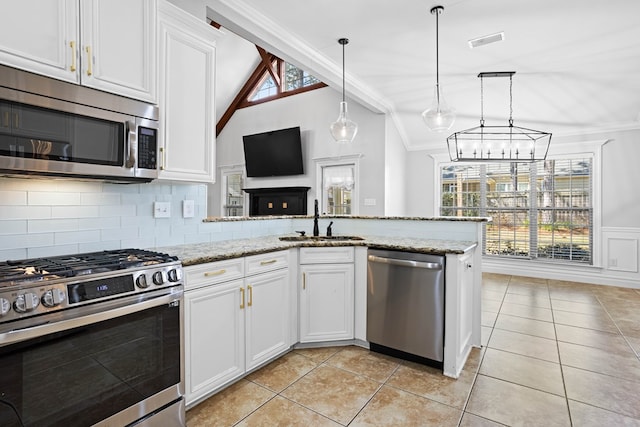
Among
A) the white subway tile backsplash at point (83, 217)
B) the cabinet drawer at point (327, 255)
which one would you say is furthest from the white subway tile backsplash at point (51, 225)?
the cabinet drawer at point (327, 255)

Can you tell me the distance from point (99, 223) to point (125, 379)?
37.6 inches

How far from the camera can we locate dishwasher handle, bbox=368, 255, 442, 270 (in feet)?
7.94

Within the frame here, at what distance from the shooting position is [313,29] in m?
3.36

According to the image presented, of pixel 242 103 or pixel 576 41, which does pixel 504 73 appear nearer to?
pixel 576 41

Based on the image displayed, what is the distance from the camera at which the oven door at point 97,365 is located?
1243 mm

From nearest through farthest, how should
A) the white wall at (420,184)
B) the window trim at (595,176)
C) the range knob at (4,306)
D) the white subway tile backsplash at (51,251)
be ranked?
the range knob at (4,306) < the white subway tile backsplash at (51,251) < the window trim at (595,176) < the white wall at (420,184)

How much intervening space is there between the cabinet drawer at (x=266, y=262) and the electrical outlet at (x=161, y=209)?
2.15 feet

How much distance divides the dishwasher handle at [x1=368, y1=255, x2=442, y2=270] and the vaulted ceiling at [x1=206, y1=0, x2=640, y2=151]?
85.7 inches

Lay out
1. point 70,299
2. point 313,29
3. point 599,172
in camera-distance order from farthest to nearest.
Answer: point 599,172 < point 313,29 < point 70,299

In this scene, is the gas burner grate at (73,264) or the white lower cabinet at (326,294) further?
the white lower cabinet at (326,294)


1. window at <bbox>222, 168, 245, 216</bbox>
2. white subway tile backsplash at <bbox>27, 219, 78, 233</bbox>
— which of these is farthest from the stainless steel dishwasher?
window at <bbox>222, 168, 245, 216</bbox>

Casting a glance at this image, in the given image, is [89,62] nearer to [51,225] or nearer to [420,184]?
[51,225]

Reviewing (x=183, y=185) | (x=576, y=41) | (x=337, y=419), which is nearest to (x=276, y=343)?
(x=337, y=419)

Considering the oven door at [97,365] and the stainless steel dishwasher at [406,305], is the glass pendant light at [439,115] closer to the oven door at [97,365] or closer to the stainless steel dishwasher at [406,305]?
the stainless steel dishwasher at [406,305]
